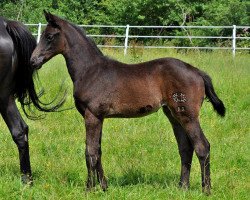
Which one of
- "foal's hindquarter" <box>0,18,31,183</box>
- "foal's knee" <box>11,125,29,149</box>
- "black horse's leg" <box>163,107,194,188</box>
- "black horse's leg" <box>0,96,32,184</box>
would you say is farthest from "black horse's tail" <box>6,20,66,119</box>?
"black horse's leg" <box>163,107,194,188</box>

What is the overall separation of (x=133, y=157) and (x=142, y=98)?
1.80 metres

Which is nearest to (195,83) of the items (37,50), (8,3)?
(37,50)

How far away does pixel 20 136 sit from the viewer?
5.98 metres

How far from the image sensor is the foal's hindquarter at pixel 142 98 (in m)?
5.32

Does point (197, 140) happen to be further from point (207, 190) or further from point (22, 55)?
point (22, 55)

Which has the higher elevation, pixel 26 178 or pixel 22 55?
pixel 22 55

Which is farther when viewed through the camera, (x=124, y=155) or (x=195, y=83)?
(x=124, y=155)

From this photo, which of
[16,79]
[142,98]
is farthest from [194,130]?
[16,79]

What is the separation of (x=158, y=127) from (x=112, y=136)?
85 cm

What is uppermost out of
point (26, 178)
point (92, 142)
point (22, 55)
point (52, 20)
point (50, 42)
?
point (52, 20)

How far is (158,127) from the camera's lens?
832 cm

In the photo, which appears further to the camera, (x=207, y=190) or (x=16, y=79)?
(x=16, y=79)

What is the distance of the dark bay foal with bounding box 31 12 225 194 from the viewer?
5340 millimetres

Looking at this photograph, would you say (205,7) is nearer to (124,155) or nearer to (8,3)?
(8,3)
